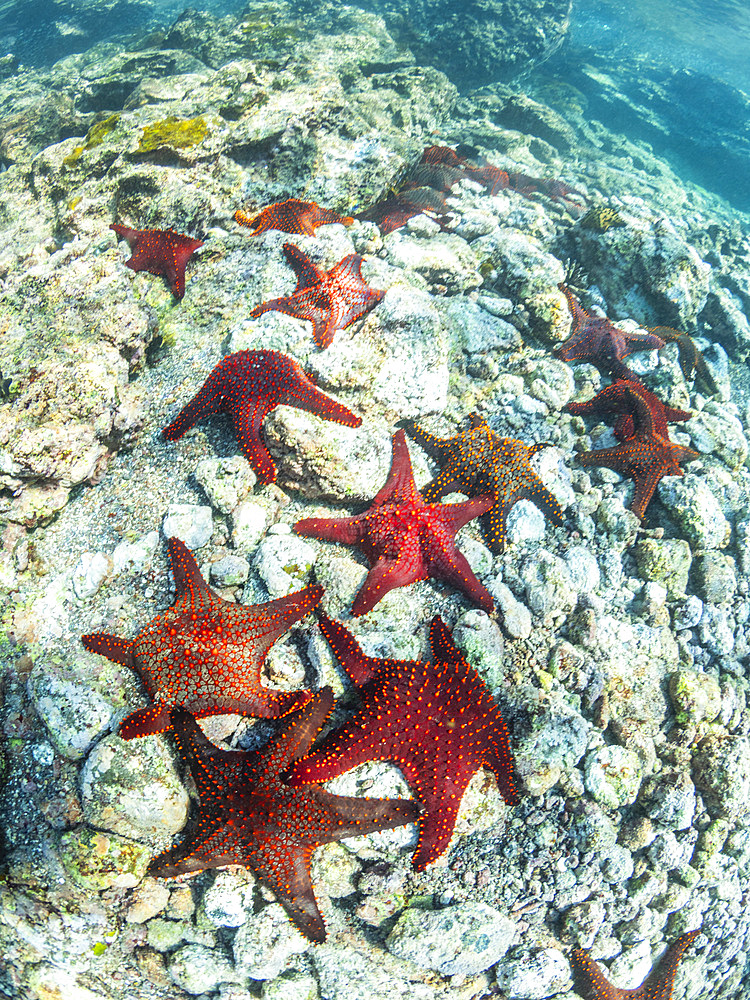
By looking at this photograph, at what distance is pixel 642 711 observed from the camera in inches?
150

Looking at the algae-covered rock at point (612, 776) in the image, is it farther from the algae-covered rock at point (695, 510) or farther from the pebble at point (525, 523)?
the algae-covered rock at point (695, 510)

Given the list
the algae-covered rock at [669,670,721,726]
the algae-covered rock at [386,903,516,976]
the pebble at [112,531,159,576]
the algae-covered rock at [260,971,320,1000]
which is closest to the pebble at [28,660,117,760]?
the pebble at [112,531,159,576]

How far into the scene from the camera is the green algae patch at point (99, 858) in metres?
2.84

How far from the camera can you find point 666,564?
14.6 feet

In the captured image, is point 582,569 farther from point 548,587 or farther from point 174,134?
point 174,134

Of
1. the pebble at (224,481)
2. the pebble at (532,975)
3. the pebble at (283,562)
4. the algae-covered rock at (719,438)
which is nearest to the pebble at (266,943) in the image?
the pebble at (532,975)

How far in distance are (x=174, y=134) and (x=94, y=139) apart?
4.81 ft

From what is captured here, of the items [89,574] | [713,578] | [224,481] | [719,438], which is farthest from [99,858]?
[719,438]

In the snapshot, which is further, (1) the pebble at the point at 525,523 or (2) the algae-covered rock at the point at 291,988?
(1) the pebble at the point at 525,523

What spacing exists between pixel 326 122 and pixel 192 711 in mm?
8056

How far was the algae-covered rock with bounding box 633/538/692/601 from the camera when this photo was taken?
4.45 m

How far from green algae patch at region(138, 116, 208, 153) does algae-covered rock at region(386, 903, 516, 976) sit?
8.33 metres

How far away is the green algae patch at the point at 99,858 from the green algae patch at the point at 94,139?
27.0 feet

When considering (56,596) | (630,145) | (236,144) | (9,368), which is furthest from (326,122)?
(630,145)
